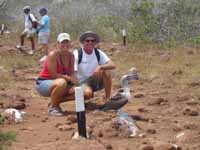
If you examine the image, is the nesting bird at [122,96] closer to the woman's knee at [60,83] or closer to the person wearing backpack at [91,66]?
the person wearing backpack at [91,66]

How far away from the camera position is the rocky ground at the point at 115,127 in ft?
18.7

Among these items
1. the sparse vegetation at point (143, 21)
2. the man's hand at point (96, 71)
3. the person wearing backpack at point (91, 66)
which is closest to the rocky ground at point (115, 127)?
the person wearing backpack at point (91, 66)

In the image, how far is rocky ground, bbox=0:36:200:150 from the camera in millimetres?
5703

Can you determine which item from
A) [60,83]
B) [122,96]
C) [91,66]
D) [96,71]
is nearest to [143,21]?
[91,66]

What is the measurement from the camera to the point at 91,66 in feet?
25.5

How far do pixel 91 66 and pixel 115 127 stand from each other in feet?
5.80

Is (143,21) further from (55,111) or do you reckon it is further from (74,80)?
(55,111)

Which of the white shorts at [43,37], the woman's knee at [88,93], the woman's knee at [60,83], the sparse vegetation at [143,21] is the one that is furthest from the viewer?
the sparse vegetation at [143,21]

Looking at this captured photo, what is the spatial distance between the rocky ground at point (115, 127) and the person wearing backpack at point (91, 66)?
320mm

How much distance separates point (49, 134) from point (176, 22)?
37.8 feet

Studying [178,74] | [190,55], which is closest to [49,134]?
[178,74]

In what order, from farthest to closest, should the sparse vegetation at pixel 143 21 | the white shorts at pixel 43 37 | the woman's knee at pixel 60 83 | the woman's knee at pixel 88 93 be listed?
the sparse vegetation at pixel 143 21, the white shorts at pixel 43 37, the woman's knee at pixel 88 93, the woman's knee at pixel 60 83

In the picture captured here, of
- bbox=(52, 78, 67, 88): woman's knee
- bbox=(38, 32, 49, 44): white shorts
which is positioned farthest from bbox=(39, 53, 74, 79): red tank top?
bbox=(38, 32, 49, 44): white shorts

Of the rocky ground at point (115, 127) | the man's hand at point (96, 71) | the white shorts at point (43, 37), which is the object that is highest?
the white shorts at point (43, 37)
